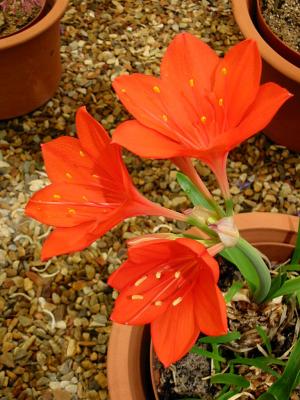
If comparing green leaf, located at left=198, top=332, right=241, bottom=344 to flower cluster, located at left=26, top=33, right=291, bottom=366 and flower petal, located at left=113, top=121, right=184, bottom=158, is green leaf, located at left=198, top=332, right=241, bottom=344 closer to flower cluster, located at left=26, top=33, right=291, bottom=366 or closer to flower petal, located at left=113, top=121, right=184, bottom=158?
flower cluster, located at left=26, top=33, right=291, bottom=366

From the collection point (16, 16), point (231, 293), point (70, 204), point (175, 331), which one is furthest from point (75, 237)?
point (16, 16)

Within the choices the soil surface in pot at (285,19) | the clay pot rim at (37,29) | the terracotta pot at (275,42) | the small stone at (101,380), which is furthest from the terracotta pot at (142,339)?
the clay pot rim at (37,29)

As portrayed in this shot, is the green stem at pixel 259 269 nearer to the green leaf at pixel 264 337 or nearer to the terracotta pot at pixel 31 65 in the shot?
the green leaf at pixel 264 337

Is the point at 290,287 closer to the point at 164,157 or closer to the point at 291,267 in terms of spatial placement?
the point at 291,267

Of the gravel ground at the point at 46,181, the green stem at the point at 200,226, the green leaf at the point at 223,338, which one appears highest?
the green stem at the point at 200,226

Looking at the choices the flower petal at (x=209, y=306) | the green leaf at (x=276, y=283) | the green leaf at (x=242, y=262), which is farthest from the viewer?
the green leaf at (x=276, y=283)

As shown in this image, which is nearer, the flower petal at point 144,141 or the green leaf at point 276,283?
the flower petal at point 144,141

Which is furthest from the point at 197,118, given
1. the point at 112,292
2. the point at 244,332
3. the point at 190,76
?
the point at 112,292
